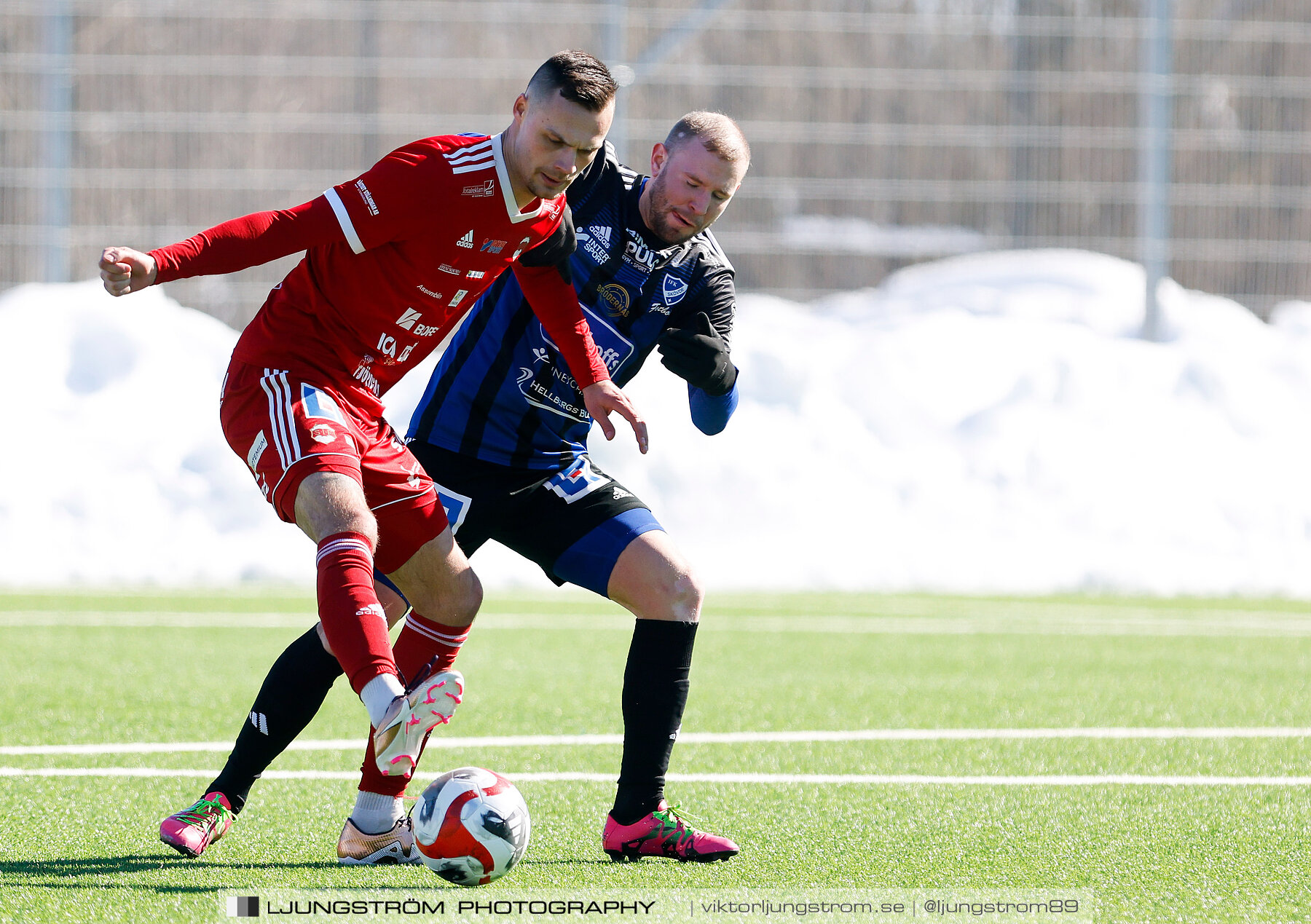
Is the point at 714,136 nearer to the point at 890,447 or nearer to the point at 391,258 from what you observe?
the point at 391,258

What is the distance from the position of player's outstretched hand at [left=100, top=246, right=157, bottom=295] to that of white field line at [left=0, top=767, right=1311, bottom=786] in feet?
6.01

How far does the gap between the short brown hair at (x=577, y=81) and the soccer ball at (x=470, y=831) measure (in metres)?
1.60

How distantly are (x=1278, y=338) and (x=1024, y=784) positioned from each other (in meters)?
11.2

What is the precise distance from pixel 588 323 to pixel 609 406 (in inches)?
14.8

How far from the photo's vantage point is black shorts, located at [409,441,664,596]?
394 centimetres

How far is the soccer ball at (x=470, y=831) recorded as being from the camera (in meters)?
3.18

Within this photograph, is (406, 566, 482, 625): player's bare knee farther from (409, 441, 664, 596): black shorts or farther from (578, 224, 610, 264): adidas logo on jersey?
(578, 224, 610, 264): adidas logo on jersey

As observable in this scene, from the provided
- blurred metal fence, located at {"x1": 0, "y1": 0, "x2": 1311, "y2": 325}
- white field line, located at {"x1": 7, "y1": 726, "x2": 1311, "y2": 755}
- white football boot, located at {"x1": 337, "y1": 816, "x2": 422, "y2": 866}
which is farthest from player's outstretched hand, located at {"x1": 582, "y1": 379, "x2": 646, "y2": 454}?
blurred metal fence, located at {"x1": 0, "y1": 0, "x2": 1311, "y2": 325}

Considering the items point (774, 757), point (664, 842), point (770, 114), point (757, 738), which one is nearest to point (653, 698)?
point (664, 842)

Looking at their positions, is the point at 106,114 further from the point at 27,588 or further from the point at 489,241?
the point at 489,241

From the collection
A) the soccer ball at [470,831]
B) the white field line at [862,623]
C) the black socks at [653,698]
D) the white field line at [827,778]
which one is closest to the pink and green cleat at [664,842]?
the black socks at [653,698]

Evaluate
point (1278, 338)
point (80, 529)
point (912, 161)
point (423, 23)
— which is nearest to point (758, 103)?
point (912, 161)

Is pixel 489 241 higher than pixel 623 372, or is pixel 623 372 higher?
pixel 489 241

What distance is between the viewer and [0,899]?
119 inches
